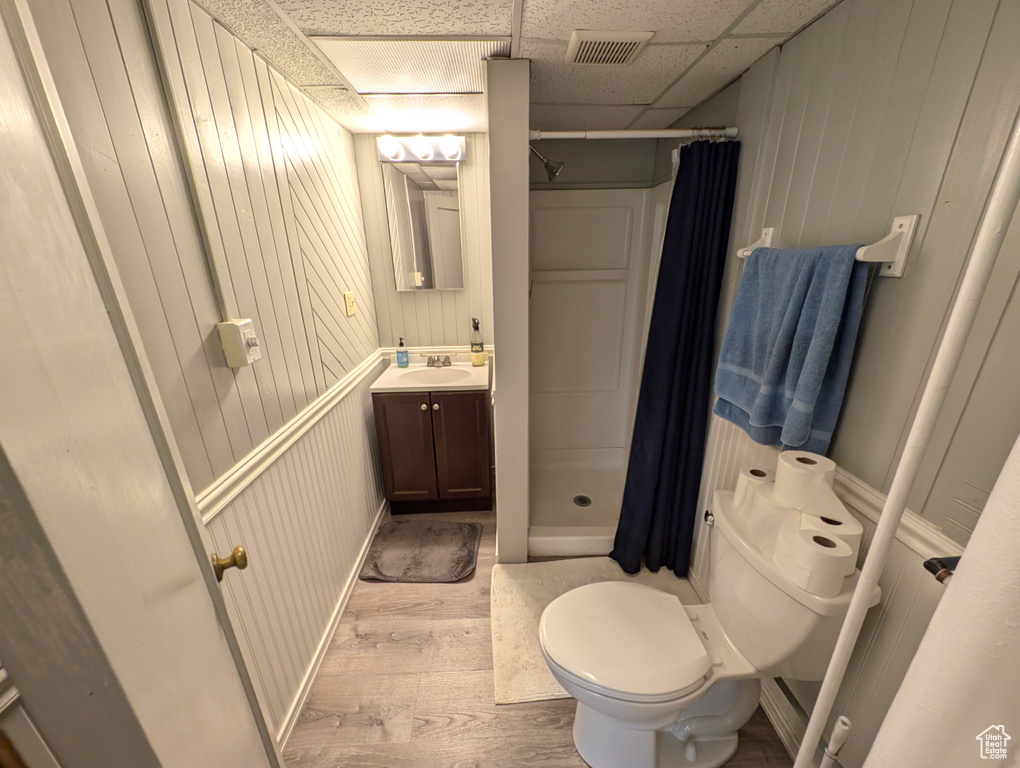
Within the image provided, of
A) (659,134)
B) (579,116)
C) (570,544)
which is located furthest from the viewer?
(570,544)

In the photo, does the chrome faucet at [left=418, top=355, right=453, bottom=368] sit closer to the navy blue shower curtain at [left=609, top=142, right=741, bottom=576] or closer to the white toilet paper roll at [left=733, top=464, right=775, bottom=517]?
the navy blue shower curtain at [left=609, top=142, right=741, bottom=576]

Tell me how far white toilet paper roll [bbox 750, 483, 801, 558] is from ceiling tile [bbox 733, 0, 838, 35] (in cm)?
124

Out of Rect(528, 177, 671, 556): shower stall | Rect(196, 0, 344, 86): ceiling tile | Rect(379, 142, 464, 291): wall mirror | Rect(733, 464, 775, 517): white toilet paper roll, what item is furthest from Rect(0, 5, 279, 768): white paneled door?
Rect(379, 142, 464, 291): wall mirror

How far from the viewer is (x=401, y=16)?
3.38 ft

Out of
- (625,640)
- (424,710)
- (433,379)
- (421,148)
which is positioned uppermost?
(421,148)

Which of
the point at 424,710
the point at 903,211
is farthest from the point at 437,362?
the point at 903,211

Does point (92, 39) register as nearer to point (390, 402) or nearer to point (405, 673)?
point (390, 402)

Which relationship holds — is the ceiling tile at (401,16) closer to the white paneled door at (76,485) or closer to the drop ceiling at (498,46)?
the drop ceiling at (498,46)

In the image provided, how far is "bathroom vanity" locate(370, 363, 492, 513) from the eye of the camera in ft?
6.84

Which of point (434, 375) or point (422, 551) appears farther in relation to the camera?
point (434, 375)

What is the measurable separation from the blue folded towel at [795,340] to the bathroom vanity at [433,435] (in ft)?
4.14

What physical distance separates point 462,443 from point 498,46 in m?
1.71

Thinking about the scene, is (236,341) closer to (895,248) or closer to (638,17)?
(638,17)

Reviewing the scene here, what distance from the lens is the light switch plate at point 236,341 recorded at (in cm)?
102
